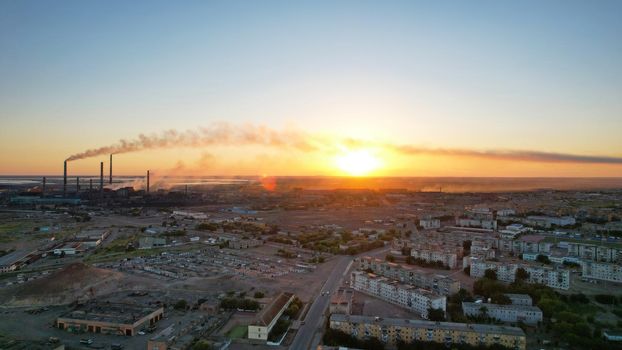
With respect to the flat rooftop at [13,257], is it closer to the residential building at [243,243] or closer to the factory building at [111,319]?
the factory building at [111,319]

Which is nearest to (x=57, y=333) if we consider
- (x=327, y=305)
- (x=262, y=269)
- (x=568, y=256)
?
(x=327, y=305)

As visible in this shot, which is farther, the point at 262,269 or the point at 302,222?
the point at 302,222

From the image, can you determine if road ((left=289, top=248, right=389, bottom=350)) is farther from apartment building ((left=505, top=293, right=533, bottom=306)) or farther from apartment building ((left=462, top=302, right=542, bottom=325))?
apartment building ((left=505, top=293, right=533, bottom=306))

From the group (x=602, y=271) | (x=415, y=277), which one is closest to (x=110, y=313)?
(x=415, y=277)

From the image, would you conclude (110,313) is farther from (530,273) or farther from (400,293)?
(530,273)

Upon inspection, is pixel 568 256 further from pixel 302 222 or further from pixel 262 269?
pixel 302 222

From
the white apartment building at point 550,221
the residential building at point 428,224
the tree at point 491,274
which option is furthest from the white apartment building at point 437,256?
the white apartment building at point 550,221
